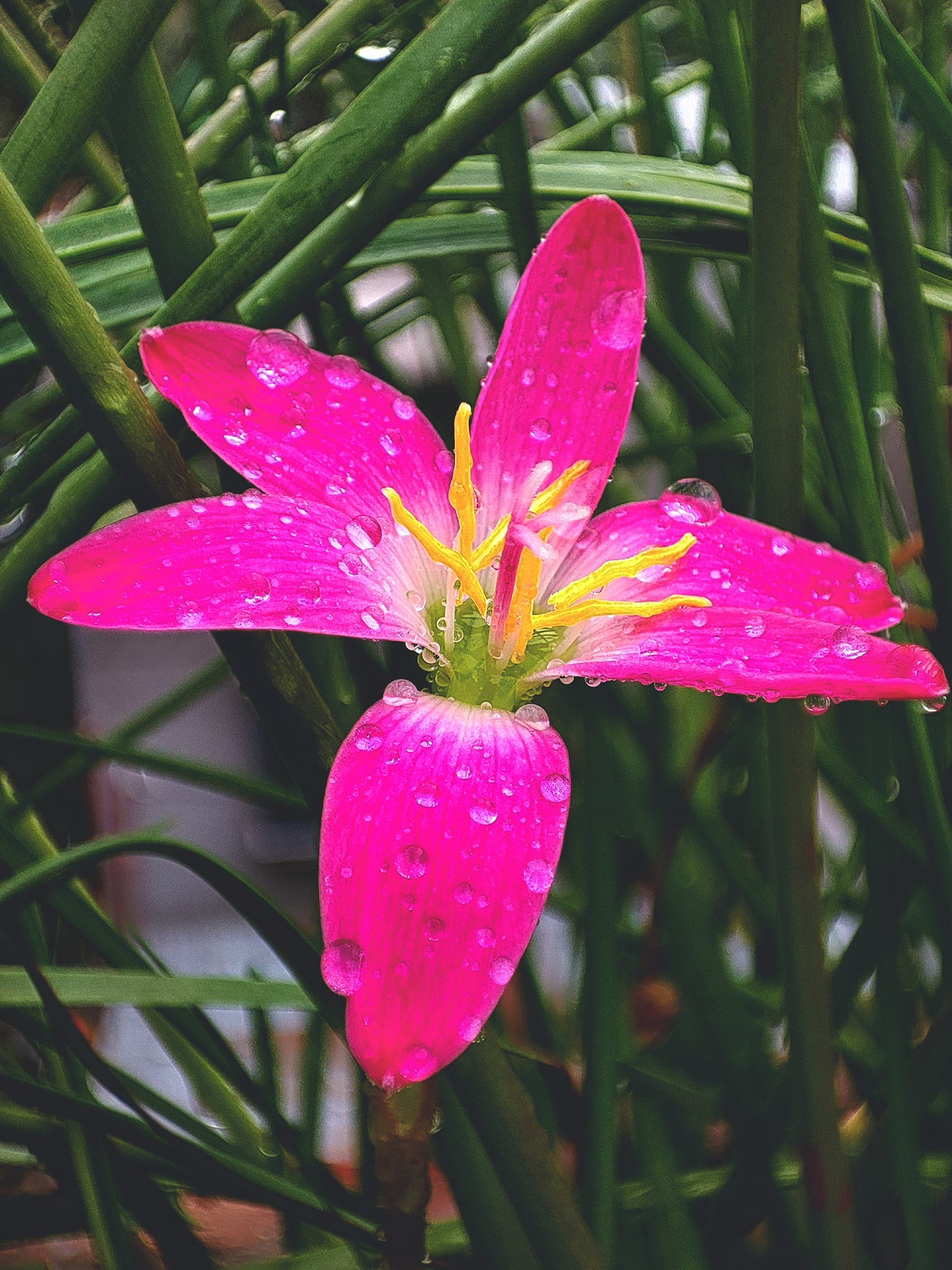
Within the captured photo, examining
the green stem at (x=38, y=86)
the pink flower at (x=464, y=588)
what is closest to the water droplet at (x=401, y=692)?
the pink flower at (x=464, y=588)

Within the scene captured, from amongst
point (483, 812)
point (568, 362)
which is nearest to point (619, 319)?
point (568, 362)

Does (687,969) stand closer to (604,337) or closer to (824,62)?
(604,337)

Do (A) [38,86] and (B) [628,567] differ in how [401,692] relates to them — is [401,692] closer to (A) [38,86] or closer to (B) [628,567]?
(B) [628,567]

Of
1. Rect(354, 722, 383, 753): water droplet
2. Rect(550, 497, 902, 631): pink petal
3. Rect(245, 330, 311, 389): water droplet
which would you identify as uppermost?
Rect(245, 330, 311, 389): water droplet

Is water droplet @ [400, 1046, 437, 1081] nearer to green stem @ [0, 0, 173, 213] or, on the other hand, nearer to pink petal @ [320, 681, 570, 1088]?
pink petal @ [320, 681, 570, 1088]

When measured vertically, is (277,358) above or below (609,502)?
above

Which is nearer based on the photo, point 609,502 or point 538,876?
point 538,876

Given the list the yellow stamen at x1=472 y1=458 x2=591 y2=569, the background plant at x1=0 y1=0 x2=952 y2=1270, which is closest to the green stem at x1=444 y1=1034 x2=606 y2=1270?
the background plant at x1=0 y1=0 x2=952 y2=1270

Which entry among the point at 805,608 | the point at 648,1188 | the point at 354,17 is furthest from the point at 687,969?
the point at 354,17
